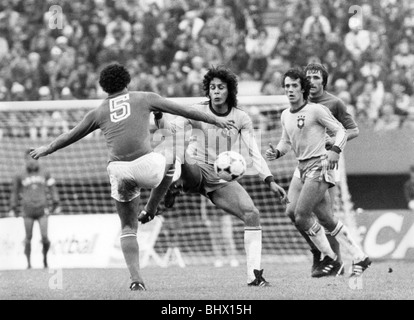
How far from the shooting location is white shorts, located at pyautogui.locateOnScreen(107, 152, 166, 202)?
11.1m

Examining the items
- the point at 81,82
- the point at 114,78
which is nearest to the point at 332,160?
the point at 114,78

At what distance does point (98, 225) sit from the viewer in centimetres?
1945

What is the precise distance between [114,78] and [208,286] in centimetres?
276

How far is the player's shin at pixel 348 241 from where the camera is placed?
12.2 meters

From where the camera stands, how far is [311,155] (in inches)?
502

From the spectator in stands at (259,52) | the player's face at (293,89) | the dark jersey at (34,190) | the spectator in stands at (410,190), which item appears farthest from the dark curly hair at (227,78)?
the spectator in stands at (259,52)

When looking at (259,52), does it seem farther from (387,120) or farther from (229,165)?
(229,165)

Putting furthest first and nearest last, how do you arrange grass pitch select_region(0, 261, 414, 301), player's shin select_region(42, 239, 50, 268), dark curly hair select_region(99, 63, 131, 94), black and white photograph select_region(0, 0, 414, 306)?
1. player's shin select_region(42, 239, 50, 268)
2. black and white photograph select_region(0, 0, 414, 306)
3. dark curly hair select_region(99, 63, 131, 94)
4. grass pitch select_region(0, 261, 414, 301)

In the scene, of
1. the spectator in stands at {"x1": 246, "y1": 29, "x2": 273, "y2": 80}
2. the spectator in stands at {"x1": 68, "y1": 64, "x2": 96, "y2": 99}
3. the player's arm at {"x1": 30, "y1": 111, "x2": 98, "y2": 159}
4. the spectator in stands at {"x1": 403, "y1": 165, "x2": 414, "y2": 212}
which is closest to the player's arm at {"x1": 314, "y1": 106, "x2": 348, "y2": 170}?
the player's arm at {"x1": 30, "y1": 111, "x2": 98, "y2": 159}

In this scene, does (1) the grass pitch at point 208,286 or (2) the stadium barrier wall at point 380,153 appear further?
(2) the stadium barrier wall at point 380,153

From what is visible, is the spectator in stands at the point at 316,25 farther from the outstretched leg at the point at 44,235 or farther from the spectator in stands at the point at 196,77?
the outstretched leg at the point at 44,235

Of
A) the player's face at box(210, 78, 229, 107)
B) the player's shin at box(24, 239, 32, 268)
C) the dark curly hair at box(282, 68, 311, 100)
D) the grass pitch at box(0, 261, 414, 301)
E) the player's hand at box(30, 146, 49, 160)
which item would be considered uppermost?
the dark curly hair at box(282, 68, 311, 100)

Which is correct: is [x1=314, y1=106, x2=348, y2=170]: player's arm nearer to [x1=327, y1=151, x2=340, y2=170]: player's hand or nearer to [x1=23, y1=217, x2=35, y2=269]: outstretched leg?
[x1=327, y1=151, x2=340, y2=170]: player's hand
